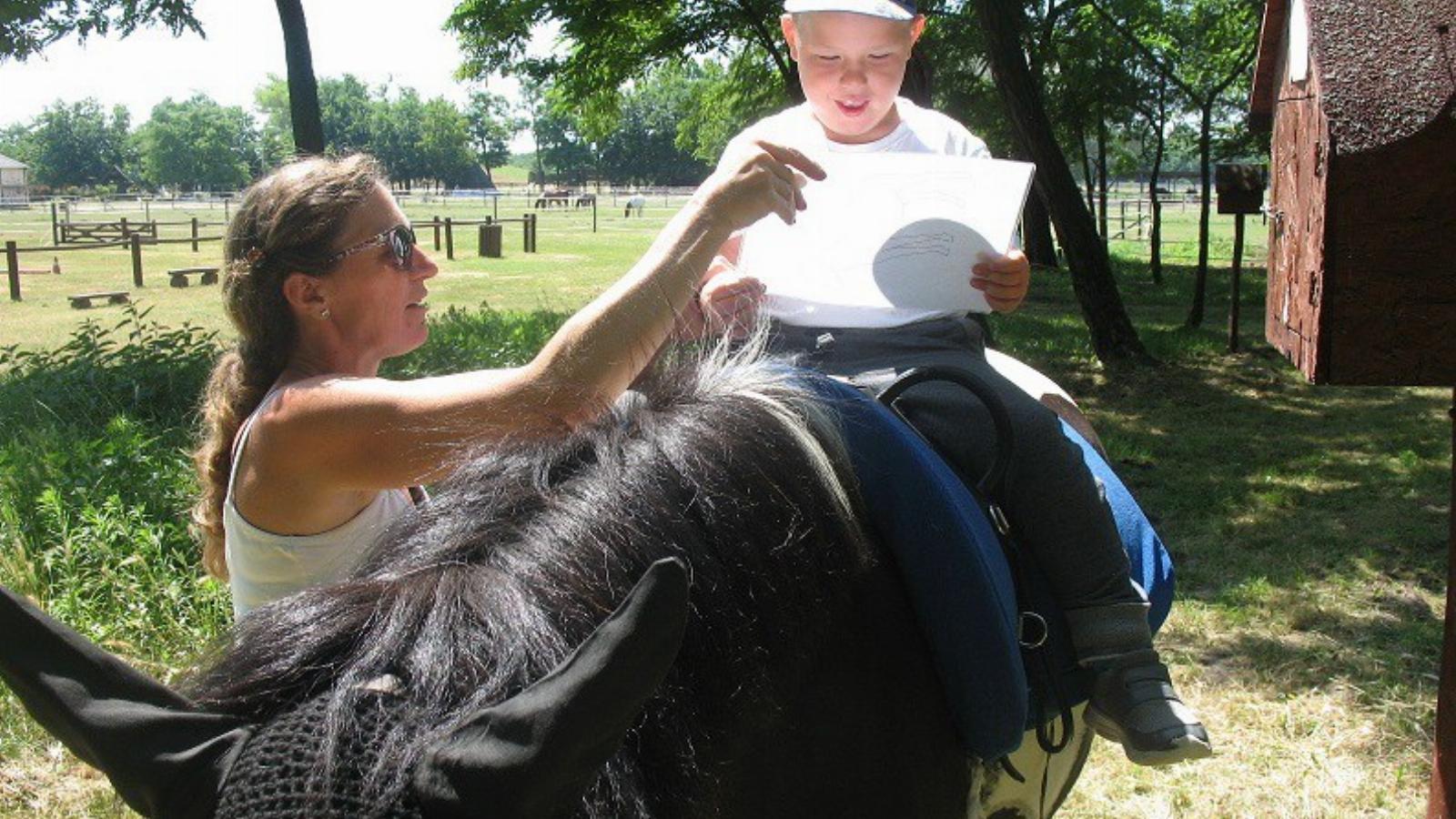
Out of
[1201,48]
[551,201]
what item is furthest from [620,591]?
[551,201]

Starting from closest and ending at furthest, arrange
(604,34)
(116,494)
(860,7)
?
(860,7), (116,494), (604,34)

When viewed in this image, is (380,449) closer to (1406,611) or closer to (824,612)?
(824,612)

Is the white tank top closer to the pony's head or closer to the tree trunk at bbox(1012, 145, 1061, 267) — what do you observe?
the pony's head

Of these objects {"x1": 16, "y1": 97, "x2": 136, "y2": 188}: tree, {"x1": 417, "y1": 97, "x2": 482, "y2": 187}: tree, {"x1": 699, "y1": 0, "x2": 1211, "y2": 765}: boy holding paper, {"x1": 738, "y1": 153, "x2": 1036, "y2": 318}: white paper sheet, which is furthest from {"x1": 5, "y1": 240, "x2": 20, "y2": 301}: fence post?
{"x1": 16, "y1": 97, "x2": 136, "y2": 188}: tree

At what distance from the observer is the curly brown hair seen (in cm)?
203

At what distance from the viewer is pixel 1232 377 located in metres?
10.6

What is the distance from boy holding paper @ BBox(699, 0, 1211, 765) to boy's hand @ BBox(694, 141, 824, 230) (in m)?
0.05

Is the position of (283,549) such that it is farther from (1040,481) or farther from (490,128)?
(490,128)

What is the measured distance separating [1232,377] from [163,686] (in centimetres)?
1058

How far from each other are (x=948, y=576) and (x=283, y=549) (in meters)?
1.05

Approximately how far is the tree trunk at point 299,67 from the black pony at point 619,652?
10695mm

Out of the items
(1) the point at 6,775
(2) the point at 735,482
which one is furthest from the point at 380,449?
(1) the point at 6,775

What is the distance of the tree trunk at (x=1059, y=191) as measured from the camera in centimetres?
998

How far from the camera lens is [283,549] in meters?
1.98
